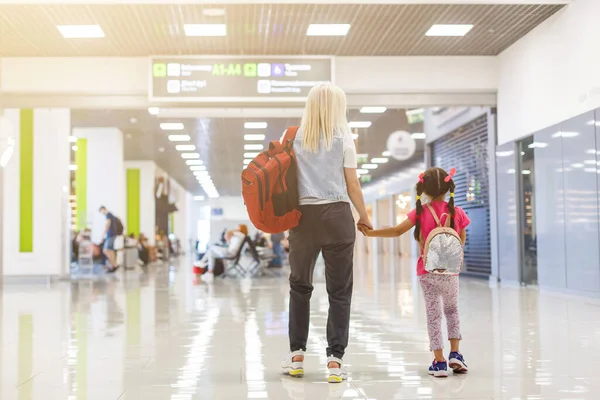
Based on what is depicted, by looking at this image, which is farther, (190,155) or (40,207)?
(190,155)

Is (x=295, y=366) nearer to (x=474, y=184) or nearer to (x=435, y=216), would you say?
(x=435, y=216)

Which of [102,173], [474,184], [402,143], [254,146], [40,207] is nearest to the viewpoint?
[474,184]

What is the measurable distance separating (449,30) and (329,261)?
21.4 ft

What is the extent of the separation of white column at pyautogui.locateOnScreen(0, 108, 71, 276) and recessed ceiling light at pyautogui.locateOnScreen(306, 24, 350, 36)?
6.12m

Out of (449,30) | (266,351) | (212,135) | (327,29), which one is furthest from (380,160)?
(266,351)

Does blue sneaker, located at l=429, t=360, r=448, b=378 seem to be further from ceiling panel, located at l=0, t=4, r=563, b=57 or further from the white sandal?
ceiling panel, located at l=0, t=4, r=563, b=57

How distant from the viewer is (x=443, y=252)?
11.6 ft

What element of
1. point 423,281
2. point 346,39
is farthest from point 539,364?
point 346,39

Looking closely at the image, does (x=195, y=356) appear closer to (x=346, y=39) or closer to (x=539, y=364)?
(x=539, y=364)

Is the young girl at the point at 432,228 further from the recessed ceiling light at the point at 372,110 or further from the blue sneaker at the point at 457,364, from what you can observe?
the recessed ceiling light at the point at 372,110

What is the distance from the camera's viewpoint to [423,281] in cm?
369

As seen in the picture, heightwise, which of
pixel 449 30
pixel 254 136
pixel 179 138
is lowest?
pixel 254 136

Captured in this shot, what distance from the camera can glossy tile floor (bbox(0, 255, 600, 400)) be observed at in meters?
3.22

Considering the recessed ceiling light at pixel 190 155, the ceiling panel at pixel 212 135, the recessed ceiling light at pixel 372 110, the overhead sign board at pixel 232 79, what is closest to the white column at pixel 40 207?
the ceiling panel at pixel 212 135
